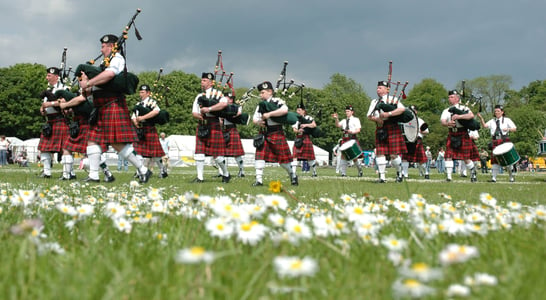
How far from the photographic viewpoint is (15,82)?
47.1 meters

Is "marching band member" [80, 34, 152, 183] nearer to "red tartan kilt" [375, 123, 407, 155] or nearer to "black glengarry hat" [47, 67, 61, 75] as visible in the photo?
"black glengarry hat" [47, 67, 61, 75]

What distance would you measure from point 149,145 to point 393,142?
21.2 ft

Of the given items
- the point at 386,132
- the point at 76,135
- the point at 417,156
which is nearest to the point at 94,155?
the point at 76,135

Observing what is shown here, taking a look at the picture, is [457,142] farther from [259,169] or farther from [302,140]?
[259,169]

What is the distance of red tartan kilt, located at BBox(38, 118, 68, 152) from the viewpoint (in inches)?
400

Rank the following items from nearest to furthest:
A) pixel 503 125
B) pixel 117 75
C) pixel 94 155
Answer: pixel 117 75
pixel 94 155
pixel 503 125

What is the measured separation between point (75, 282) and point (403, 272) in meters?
0.86

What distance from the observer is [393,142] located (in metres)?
11.2

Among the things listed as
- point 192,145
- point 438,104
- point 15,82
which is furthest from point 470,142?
point 438,104

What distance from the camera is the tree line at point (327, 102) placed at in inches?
1820

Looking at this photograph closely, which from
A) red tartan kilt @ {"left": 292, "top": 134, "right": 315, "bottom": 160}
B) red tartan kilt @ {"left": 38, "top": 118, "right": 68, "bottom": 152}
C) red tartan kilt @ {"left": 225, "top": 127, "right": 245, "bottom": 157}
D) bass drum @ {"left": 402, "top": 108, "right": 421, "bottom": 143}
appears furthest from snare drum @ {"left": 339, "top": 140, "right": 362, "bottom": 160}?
red tartan kilt @ {"left": 38, "top": 118, "right": 68, "bottom": 152}

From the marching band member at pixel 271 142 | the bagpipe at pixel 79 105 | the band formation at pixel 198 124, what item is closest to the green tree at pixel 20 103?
the band formation at pixel 198 124

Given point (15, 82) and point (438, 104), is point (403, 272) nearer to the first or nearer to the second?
point (15, 82)

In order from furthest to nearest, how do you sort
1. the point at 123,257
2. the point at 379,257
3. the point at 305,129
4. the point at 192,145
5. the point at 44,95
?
the point at 192,145, the point at 305,129, the point at 44,95, the point at 379,257, the point at 123,257
